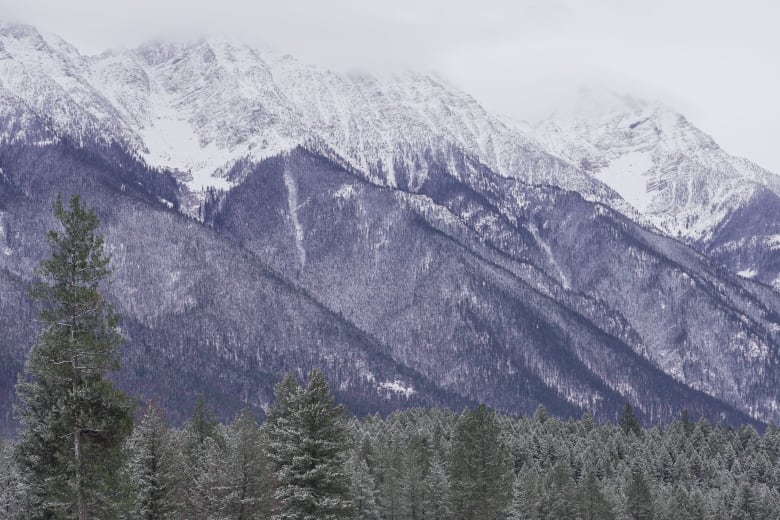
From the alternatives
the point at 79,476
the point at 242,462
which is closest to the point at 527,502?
the point at 242,462

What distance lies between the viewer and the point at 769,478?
151500 mm

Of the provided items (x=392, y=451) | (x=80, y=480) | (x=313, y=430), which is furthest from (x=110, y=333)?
(x=392, y=451)

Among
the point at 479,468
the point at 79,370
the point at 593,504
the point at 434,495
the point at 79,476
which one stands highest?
the point at 79,370

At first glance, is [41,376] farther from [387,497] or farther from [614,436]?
[614,436]

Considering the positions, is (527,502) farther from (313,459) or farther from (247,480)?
(313,459)

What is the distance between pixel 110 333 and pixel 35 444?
6581mm

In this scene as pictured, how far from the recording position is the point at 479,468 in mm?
80938

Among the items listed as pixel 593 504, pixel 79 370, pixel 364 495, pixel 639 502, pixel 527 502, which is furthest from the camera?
pixel 639 502

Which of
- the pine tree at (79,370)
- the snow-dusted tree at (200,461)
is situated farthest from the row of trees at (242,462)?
the snow-dusted tree at (200,461)

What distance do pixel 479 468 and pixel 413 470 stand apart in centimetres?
1943

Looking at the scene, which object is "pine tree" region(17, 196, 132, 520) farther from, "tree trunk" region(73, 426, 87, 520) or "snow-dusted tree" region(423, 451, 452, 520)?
"snow-dusted tree" region(423, 451, 452, 520)

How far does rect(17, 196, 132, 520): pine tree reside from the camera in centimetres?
3875

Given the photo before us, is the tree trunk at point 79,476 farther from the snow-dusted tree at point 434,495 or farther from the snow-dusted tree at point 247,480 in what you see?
the snow-dusted tree at point 434,495

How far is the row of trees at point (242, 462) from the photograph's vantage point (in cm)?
3909
